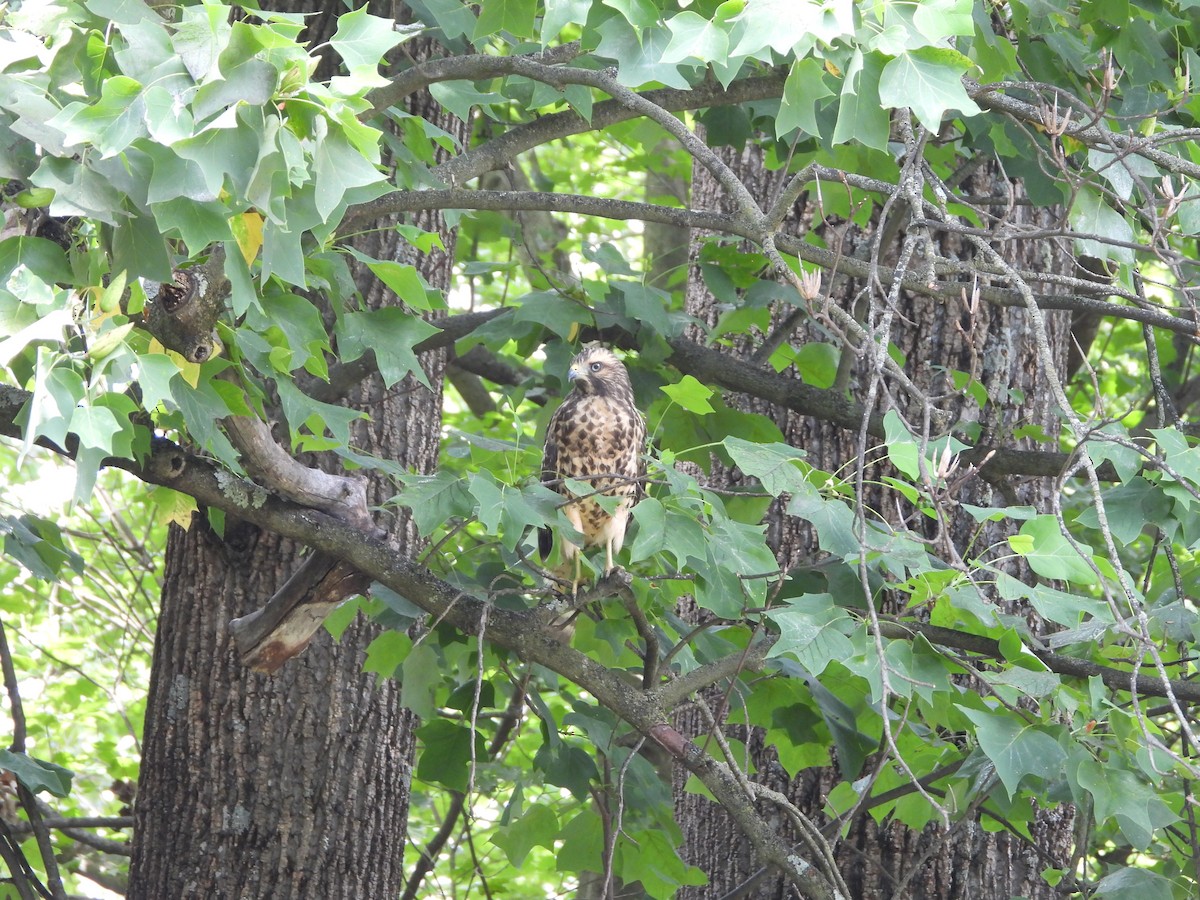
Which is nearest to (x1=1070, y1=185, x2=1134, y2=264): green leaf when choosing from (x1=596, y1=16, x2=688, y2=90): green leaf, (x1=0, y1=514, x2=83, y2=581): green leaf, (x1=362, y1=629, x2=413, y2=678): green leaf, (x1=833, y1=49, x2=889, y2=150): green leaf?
(x1=833, y1=49, x2=889, y2=150): green leaf

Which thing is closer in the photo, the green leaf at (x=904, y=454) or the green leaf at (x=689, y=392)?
the green leaf at (x=904, y=454)

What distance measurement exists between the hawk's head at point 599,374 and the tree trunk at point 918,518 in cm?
59

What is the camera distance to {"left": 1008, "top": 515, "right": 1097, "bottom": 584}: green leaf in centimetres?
212

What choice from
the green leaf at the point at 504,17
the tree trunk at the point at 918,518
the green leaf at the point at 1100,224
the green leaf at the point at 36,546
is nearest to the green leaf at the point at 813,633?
the green leaf at the point at 1100,224

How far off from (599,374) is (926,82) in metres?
1.86

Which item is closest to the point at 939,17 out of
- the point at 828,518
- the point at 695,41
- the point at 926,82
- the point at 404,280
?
the point at 926,82

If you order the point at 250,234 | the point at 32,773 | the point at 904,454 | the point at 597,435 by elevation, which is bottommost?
the point at 32,773

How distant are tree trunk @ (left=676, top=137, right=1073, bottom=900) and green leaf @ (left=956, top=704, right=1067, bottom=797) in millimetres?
1319

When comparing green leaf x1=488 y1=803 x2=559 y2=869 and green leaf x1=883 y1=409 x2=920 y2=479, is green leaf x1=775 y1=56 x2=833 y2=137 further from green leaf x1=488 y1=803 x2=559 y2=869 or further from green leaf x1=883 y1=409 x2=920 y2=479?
green leaf x1=488 y1=803 x2=559 y2=869

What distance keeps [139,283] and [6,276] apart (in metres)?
0.20

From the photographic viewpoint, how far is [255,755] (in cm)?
348

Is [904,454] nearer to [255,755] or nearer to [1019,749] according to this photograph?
[1019,749]

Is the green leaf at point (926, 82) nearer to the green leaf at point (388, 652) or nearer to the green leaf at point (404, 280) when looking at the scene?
the green leaf at point (404, 280)

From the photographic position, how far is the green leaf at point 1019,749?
2.21 metres
